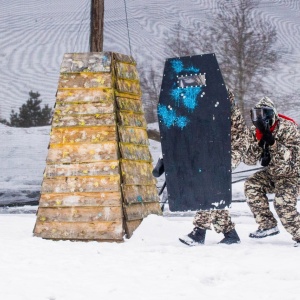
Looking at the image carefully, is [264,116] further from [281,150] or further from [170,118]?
[170,118]

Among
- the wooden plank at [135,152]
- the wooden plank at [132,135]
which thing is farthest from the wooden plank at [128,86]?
the wooden plank at [135,152]

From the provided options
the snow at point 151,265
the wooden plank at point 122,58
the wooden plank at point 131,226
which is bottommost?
the snow at point 151,265

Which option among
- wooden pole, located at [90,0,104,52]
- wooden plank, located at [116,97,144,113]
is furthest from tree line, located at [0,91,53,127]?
wooden plank, located at [116,97,144,113]

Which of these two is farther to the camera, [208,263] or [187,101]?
[187,101]

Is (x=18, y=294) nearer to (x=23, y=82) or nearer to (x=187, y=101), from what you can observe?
(x=187, y=101)

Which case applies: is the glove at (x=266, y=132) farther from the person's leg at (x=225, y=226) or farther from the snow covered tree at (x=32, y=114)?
the snow covered tree at (x=32, y=114)

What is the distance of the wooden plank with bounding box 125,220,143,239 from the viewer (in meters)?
6.75

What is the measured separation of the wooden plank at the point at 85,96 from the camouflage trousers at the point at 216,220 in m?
1.42

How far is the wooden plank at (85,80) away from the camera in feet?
22.7

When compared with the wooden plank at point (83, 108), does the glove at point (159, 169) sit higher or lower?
lower

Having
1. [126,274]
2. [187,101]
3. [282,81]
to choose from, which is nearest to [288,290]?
[126,274]

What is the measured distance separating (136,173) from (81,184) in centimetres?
58

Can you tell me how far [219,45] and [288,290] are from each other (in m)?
14.0

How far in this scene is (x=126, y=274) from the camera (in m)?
4.92
